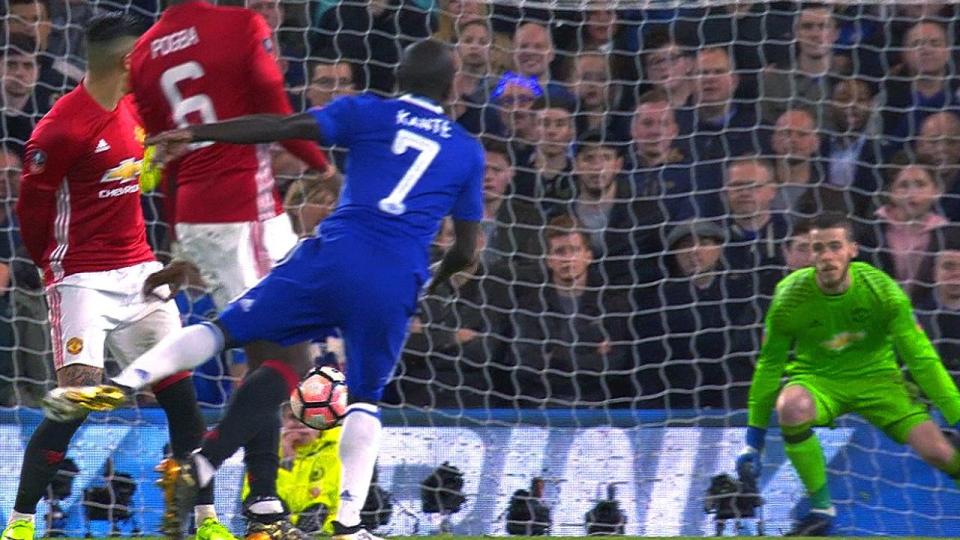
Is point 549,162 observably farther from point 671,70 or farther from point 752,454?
point 752,454

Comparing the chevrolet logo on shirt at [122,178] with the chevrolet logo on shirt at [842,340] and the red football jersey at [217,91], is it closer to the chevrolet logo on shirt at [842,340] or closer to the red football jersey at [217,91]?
the red football jersey at [217,91]

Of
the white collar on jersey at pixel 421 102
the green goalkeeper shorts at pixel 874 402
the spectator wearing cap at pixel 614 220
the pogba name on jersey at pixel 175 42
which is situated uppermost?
the spectator wearing cap at pixel 614 220

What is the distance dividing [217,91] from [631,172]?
3.00m

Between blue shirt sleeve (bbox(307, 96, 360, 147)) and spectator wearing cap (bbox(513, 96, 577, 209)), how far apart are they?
3.13 metres

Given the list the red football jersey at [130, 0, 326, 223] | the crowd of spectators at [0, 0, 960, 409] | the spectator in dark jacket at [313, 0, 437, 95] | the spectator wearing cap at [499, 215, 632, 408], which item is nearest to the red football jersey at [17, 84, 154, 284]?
the red football jersey at [130, 0, 326, 223]

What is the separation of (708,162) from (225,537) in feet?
11.5

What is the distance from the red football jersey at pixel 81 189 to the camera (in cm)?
573

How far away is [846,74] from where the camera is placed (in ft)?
28.3

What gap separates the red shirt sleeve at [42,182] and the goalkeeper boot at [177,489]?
1161mm

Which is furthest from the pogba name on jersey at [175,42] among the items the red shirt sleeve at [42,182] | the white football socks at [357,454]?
the white football socks at [357,454]

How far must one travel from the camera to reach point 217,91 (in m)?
5.82

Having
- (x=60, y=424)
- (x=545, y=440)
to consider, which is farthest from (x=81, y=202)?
(x=545, y=440)

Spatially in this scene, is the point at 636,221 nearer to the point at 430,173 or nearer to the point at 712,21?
the point at 712,21

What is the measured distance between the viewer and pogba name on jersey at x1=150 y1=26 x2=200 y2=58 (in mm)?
5816
